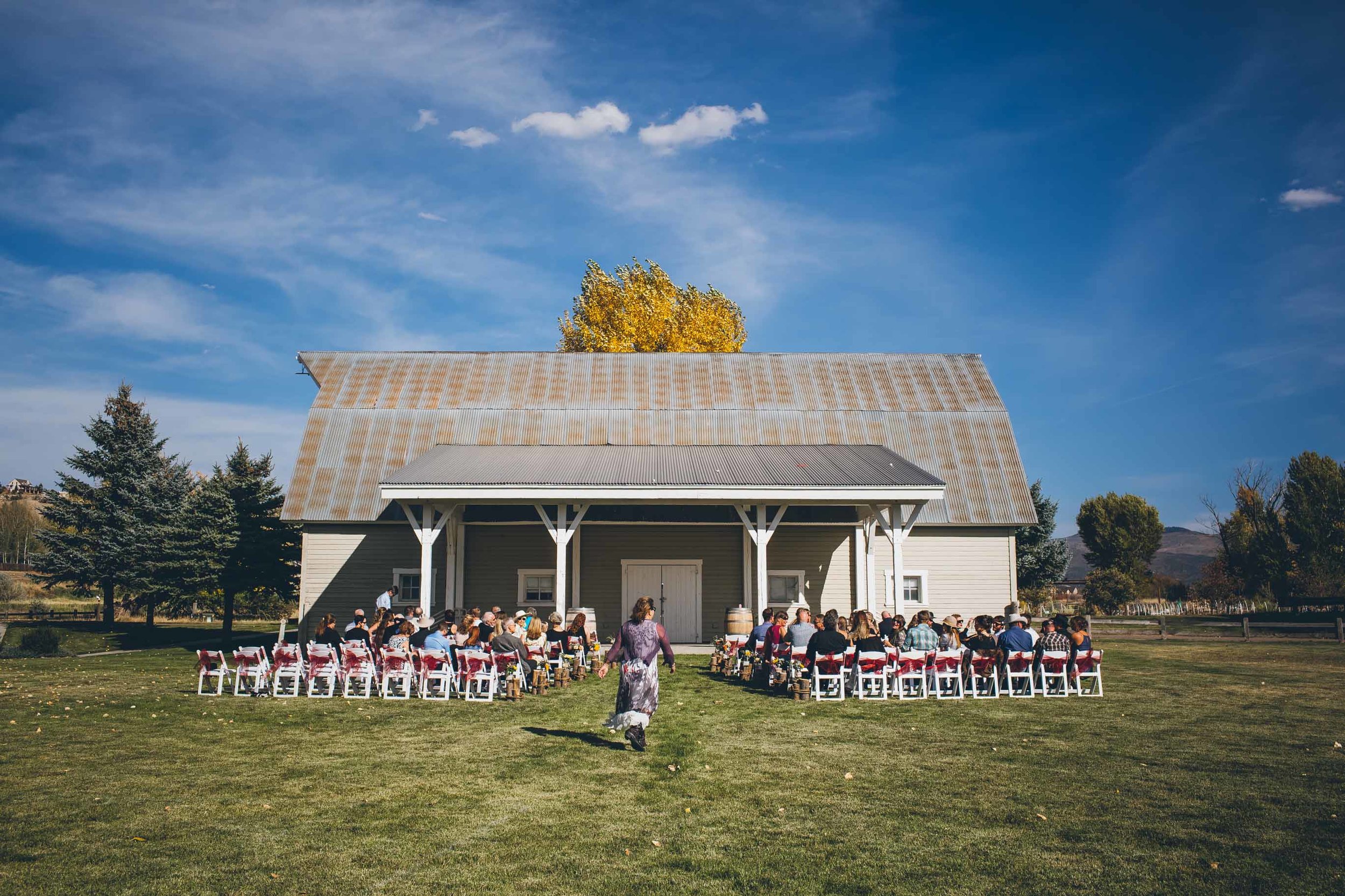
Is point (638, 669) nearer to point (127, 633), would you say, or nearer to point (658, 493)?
point (658, 493)

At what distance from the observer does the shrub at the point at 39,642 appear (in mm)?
20250

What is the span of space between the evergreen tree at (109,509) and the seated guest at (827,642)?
87.1 feet

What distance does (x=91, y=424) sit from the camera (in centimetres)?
3469

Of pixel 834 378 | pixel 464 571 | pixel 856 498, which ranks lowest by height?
pixel 464 571

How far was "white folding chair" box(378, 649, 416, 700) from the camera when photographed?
1290cm

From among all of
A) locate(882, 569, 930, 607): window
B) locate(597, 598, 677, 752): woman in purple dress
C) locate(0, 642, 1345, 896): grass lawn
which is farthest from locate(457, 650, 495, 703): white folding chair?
Result: locate(882, 569, 930, 607): window

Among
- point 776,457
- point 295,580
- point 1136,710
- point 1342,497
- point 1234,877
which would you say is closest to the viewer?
point 1234,877

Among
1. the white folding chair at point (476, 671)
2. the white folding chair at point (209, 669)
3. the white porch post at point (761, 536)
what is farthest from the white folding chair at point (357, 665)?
the white porch post at point (761, 536)

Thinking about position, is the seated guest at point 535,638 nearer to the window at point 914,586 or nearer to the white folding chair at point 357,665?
the white folding chair at point 357,665

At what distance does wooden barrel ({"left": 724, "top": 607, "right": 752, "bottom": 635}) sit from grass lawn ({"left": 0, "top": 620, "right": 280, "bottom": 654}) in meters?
15.7

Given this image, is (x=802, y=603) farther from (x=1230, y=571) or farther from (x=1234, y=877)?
(x=1230, y=571)

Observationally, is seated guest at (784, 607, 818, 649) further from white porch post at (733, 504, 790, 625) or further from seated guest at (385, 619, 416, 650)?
seated guest at (385, 619, 416, 650)

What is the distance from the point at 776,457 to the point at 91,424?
94.0ft

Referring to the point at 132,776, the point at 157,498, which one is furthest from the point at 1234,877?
the point at 157,498
